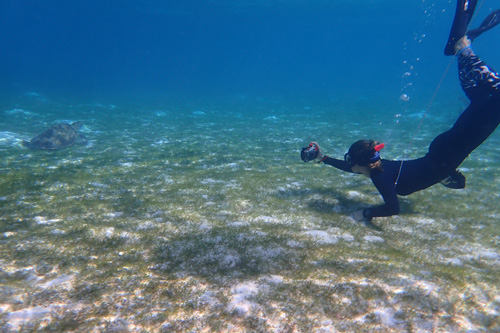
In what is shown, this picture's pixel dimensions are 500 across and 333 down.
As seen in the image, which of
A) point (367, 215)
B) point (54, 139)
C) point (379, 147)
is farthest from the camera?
point (54, 139)

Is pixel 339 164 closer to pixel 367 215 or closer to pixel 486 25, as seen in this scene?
pixel 367 215

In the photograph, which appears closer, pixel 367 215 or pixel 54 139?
pixel 367 215

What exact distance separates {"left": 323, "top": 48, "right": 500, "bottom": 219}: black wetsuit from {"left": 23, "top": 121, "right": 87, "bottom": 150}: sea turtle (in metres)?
13.8

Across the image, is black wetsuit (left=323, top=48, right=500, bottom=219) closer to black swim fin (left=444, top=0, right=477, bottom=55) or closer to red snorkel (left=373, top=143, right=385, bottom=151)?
black swim fin (left=444, top=0, right=477, bottom=55)

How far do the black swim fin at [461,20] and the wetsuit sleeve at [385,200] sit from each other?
11.6ft

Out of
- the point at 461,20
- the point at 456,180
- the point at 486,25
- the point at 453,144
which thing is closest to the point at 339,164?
the point at 453,144

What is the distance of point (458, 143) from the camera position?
549cm

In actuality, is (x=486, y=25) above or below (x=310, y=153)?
above

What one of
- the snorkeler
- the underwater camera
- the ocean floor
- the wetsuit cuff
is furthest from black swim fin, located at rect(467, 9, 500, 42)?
the wetsuit cuff

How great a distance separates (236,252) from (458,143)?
16.4 feet

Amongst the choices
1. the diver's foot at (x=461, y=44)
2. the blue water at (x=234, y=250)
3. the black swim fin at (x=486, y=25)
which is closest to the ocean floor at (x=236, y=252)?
the blue water at (x=234, y=250)

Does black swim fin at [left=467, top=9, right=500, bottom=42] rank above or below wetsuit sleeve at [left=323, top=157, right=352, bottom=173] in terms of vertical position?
above

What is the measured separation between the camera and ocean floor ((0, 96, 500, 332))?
308 centimetres

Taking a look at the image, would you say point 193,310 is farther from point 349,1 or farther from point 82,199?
point 349,1
